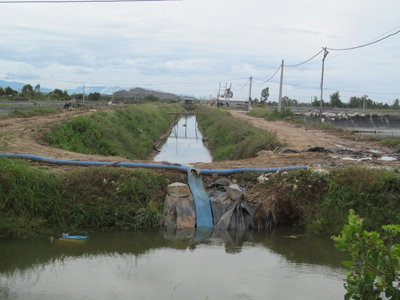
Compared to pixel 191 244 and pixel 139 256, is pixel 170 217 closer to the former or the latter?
pixel 191 244

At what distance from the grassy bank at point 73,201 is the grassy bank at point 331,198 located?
2.38 meters

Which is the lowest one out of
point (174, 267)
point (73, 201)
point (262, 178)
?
point (174, 267)

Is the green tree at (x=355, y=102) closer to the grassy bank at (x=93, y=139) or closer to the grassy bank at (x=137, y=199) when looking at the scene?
the grassy bank at (x=93, y=139)

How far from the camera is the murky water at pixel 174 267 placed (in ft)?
13.8

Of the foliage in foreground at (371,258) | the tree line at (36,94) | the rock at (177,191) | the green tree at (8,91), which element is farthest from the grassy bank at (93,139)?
the green tree at (8,91)

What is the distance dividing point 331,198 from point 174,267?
3.46 m

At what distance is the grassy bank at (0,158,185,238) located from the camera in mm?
6020

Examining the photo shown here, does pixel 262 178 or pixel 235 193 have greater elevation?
pixel 262 178

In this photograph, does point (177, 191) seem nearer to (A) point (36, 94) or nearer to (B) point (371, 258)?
(B) point (371, 258)

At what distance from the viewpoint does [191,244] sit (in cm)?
590

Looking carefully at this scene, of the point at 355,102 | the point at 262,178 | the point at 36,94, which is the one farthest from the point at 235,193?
the point at 355,102

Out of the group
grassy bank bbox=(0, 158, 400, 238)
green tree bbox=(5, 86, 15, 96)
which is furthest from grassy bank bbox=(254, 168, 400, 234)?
green tree bbox=(5, 86, 15, 96)

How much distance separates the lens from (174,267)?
498 centimetres

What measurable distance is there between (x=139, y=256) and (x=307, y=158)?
6.31 m
